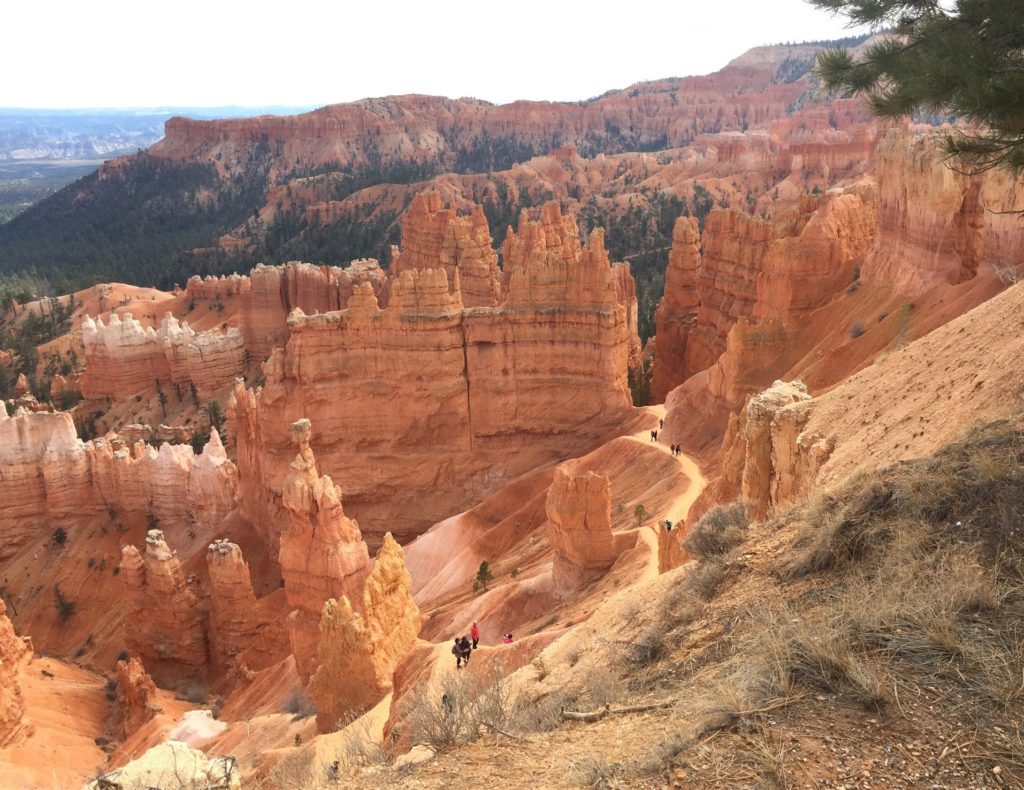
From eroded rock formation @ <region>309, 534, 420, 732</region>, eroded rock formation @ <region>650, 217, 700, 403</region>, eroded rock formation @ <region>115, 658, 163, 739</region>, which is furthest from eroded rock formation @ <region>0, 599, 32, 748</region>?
eroded rock formation @ <region>650, 217, 700, 403</region>

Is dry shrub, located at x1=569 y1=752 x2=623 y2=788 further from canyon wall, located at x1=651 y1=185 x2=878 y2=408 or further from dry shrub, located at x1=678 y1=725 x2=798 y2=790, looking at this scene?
canyon wall, located at x1=651 y1=185 x2=878 y2=408

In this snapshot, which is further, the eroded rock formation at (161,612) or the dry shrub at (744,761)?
the eroded rock formation at (161,612)

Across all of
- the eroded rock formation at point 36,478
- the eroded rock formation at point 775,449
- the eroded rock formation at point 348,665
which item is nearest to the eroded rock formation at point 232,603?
the eroded rock formation at point 348,665

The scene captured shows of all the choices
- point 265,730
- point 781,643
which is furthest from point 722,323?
point 781,643

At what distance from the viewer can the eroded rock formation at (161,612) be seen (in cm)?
2708

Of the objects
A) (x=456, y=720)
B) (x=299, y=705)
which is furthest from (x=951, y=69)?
(x=299, y=705)

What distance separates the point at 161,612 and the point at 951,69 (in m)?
26.9

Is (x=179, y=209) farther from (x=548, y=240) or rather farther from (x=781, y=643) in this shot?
(x=781, y=643)

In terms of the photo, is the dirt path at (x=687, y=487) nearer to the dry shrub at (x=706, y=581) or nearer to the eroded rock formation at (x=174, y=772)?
the dry shrub at (x=706, y=581)

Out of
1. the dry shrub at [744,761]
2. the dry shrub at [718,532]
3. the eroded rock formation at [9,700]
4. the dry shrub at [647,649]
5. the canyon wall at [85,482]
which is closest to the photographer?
the dry shrub at [744,761]

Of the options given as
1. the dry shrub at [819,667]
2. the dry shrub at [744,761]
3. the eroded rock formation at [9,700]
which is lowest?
the eroded rock formation at [9,700]

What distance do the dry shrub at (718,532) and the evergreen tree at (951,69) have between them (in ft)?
16.1

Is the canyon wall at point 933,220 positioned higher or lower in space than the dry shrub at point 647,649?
higher

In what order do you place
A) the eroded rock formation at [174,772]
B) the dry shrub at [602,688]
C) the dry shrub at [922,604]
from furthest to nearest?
the eroded rock formation at [174,772] < the dry shrub at [602,688] < the dry shrub at [922,604]
